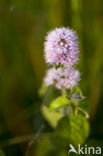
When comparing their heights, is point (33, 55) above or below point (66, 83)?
above

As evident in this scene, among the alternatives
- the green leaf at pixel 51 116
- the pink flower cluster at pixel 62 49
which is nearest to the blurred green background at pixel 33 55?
the green leaf at pixel 51 116

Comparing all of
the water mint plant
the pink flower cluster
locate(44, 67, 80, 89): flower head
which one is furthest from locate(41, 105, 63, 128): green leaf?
the pink flower cluster

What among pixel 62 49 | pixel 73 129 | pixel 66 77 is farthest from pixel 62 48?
pixel 73 129

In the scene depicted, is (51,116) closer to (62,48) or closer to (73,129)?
(73,129)

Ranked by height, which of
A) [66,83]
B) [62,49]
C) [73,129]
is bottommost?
[73,129]

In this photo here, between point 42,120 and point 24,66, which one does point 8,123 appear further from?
point 24,66

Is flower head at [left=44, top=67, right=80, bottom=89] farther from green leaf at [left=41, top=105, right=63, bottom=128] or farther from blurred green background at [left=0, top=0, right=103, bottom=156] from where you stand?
blurred green background at [left=0, top=0, right=103, bottom=156]
